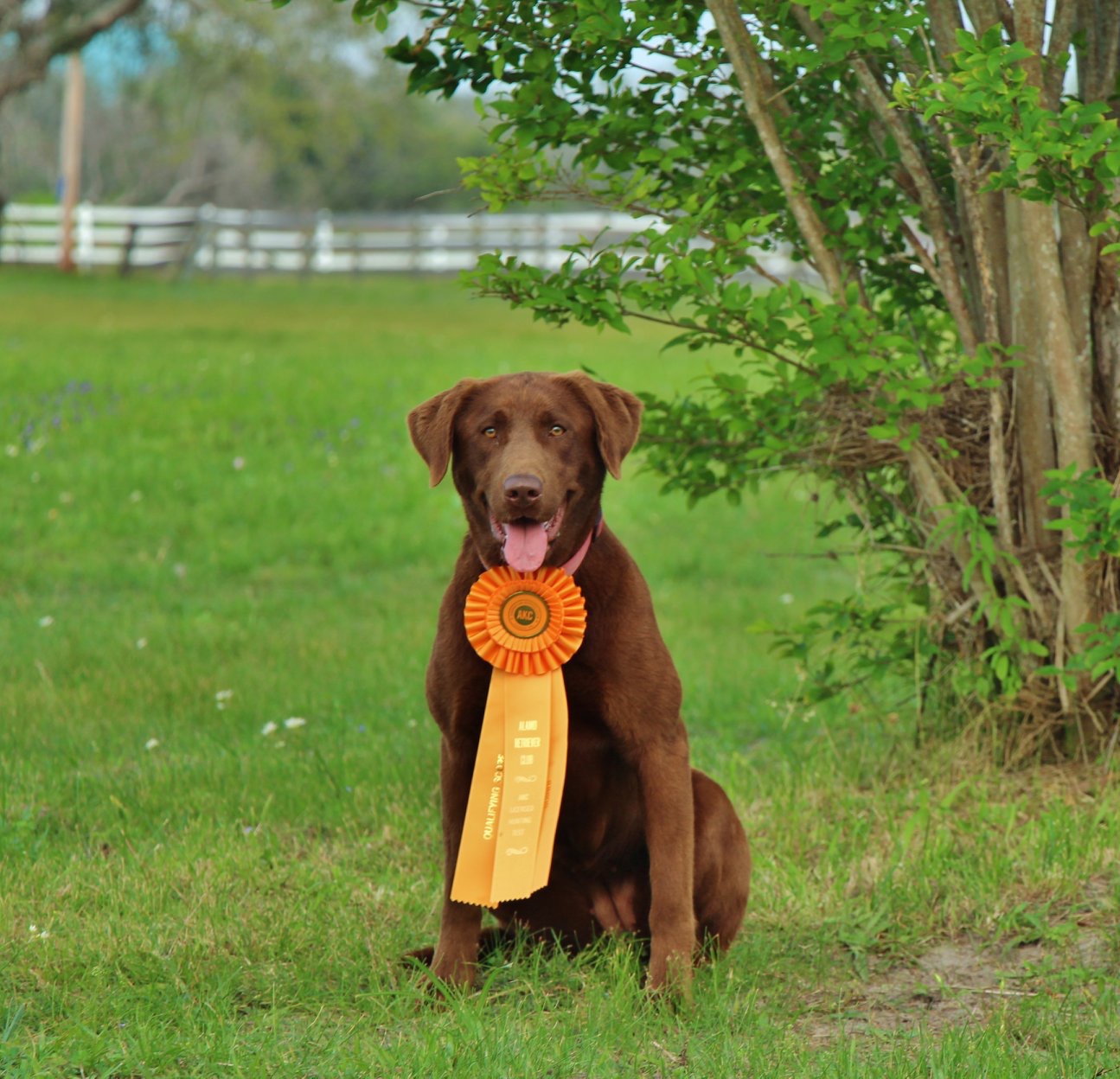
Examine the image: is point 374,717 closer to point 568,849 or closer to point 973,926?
point 568,849

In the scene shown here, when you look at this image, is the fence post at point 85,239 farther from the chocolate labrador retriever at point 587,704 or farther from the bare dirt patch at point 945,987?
the bare dirt patch at point 945,987

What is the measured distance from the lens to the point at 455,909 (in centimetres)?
345

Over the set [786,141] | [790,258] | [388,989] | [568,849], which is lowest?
[388,989]

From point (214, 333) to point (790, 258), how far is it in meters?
12.9

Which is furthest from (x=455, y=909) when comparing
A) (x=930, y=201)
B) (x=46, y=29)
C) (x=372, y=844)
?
(x=46, y=29)

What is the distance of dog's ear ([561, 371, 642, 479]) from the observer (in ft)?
11.2

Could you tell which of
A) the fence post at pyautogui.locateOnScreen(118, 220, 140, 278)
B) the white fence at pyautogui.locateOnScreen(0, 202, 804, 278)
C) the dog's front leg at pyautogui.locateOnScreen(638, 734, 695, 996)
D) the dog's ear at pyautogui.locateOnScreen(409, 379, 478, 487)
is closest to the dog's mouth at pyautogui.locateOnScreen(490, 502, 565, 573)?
the dog's ear at pyautogui.locateOnScreen(409, 379, 478, 487)

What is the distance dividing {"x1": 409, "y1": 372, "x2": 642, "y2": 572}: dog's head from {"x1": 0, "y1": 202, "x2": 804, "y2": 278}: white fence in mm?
25764

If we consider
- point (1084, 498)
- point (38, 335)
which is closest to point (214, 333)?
point (38, 335)

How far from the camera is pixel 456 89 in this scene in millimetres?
4531

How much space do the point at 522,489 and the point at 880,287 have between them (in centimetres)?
219

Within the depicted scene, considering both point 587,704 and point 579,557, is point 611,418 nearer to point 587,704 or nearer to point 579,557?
point 579,557

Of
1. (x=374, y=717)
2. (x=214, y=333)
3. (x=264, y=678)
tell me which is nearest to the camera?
(x=374, y=717)

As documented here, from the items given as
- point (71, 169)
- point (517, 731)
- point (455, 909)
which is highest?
point (71, 169)
